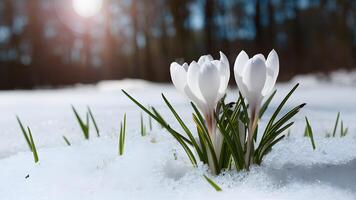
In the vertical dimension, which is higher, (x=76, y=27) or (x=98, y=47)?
(x=76, y=27)

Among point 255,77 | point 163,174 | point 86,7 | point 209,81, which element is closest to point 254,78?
point 255,77

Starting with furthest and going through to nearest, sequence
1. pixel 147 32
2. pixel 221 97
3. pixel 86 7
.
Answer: pixel 86 7 < pixel 147 32 < pixel 221 97

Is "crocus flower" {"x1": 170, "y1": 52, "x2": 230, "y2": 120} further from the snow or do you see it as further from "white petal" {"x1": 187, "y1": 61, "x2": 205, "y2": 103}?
the snow

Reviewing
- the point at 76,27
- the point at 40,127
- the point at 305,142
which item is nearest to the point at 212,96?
the point at 305,142

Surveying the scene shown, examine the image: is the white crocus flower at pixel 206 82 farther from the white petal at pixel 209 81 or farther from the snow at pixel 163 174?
the snow at pixel 163 174

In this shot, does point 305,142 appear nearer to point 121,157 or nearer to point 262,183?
point 262,183

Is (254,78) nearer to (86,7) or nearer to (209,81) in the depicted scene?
(209,81)

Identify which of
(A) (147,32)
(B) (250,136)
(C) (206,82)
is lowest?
(A) (147,32)
